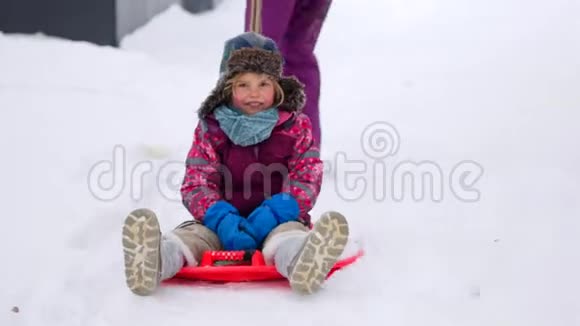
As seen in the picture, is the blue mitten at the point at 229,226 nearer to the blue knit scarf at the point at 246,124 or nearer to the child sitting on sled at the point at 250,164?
the child sitting on sled at the point at 250,164

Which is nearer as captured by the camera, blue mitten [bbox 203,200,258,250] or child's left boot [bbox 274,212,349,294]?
child's left boot [bbox 274,212,349,294]

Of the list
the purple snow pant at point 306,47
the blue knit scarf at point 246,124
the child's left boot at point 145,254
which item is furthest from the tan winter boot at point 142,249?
the purple snow pant at point 306,47

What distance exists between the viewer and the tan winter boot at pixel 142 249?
6.25ft

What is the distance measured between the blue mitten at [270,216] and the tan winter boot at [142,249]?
1.24ft

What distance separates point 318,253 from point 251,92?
1.96ft

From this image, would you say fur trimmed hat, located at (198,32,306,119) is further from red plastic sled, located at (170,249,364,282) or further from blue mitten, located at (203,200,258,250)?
red plastic sled, located at (170,249,364,282)

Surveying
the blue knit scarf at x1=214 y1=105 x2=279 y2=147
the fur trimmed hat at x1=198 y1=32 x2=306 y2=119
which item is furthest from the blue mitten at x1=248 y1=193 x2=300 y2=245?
the fur trimmed hat at x1=198 y1=32 x2=306 y2=119

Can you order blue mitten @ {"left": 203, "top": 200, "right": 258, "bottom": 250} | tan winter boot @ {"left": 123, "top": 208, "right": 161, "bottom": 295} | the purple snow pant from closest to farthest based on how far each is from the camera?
1. tan winter boot @ {"left": 123, "top": 208, "right": 161, "bottom": 295}
2. blue mitten @ {"left": 203, "top": 200, "right": 258, "bottom": 250}
3. the purple snow pant

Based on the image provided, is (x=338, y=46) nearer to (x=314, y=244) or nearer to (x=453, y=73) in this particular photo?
(x=453, y=73)

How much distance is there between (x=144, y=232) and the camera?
1.91 m

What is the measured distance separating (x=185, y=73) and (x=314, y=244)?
297 centimetres

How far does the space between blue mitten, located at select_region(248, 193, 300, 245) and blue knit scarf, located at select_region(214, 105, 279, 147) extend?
0.19 m

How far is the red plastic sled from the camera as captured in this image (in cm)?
211

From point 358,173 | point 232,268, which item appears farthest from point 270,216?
point 358,173
